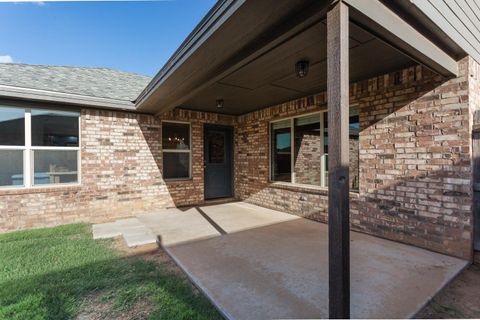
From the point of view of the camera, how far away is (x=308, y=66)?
3.29m

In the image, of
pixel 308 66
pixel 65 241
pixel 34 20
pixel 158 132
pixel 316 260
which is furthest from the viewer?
pixel 158 132

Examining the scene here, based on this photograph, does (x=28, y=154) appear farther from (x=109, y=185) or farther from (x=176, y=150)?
(x=176, y=150)

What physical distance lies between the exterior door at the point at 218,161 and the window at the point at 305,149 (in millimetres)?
1586

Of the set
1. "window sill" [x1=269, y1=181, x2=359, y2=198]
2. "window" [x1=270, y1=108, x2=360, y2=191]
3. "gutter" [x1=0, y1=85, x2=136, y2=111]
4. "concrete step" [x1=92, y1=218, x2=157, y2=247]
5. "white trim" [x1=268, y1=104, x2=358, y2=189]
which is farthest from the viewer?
"white trim" [x1=268, y1=104, x2=358, y2=189]

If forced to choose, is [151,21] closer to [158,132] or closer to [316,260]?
[158,132]

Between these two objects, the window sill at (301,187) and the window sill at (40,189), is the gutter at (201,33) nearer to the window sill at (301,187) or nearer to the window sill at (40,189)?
the window sill at (40,189)

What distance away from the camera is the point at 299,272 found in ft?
8.48

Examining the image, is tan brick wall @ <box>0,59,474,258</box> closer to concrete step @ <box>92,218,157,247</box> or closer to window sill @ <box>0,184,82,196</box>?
window sill @ <box>0,184,82,196</box>

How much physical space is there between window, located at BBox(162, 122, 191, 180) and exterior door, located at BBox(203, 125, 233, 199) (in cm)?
57

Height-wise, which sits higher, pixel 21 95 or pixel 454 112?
pixel 21 95

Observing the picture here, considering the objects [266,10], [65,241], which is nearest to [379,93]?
[266,10]

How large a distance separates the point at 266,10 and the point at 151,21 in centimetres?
609

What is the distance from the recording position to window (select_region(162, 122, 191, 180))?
236 inches

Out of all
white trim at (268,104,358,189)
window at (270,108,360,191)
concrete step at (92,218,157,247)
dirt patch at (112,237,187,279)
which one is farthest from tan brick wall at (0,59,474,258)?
dirt patch at (112,237,187,279)
